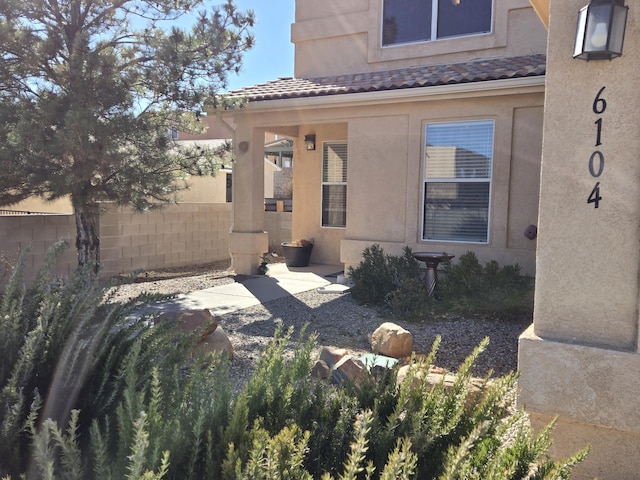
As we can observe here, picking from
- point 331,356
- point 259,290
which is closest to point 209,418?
point 331,356

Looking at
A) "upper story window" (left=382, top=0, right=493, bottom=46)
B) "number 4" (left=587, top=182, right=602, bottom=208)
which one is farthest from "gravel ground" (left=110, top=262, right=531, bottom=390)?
"upper story window" (left=382, top=0, right=493, bottom=46)

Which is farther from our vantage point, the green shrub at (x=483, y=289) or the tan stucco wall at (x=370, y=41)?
the tan stucco wall at (x=370, y=41)

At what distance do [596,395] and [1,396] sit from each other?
3.16m

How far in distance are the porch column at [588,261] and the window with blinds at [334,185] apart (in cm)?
914

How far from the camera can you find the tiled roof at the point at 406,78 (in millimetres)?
8695

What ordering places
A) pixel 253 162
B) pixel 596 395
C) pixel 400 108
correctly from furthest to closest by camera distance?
pixel 253 162
pixel 400 108
pixel 596 395

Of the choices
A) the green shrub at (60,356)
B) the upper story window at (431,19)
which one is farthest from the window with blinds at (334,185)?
the green shrub at (60,356)

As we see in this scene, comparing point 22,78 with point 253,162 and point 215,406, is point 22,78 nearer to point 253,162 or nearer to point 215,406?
point 253,162

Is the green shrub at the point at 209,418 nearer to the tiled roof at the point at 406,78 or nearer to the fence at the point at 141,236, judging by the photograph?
the fence at the point at 141,236

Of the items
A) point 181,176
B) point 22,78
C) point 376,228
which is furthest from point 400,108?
point 22,78

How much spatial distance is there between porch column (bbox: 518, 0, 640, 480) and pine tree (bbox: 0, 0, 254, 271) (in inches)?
248

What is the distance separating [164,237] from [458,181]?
275 inches

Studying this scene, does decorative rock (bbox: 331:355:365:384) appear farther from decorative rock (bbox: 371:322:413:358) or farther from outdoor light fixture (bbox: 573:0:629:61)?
outdoor light fixture (bbox: 573:0:629:61)

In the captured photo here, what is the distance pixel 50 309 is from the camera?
2.90 metres
